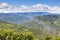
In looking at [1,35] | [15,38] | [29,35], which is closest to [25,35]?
[29,35]

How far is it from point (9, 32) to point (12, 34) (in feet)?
5.82

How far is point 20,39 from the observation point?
290ft

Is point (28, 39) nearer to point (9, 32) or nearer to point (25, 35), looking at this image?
point (25, 35)

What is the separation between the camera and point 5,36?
8494 centimetres

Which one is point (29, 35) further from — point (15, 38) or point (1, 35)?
point (1, 35)

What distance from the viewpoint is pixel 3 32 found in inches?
3425

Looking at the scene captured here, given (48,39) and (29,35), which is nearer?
(48,39)

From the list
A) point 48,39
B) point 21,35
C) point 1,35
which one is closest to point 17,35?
Answer: point 21,35

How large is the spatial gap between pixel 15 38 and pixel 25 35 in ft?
25.1

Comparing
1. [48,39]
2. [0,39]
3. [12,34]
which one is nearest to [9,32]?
[12,34]

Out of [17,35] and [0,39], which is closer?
[0,39]

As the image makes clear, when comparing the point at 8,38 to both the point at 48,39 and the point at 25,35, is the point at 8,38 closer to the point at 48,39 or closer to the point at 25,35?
the point at 25,35

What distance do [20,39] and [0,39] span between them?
11032 millimetres

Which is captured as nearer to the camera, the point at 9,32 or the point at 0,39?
the point at 0,39
